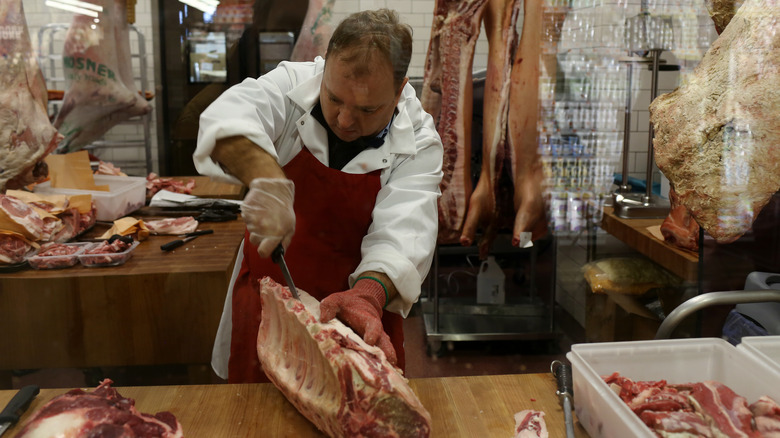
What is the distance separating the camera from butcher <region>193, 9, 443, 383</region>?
123 centimetres

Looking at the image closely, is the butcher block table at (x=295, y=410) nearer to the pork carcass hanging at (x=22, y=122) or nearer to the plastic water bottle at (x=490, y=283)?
the pork carcass hanging at (x=22, y=122)

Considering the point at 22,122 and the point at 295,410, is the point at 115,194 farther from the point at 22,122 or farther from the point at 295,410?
the point at 295,410

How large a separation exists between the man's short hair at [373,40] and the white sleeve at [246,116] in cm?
16

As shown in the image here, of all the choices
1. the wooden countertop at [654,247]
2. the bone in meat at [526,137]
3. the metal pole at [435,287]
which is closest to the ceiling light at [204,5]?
the bone in meat at [526,137]

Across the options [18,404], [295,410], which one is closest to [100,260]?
[18,404]

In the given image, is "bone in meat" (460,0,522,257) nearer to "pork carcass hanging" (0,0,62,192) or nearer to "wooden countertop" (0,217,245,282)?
"wooden countertop" (0,217,245,282)

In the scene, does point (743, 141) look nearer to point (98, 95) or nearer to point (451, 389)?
point (451, 389)

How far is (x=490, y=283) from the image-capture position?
287cm

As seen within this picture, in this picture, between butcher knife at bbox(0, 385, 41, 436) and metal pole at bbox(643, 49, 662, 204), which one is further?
metal pole at bbox(643, 49, 662, 204)

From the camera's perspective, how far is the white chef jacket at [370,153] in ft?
4.18

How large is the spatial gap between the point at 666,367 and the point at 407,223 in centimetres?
70

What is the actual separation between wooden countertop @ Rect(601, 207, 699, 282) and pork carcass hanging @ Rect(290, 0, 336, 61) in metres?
1.19

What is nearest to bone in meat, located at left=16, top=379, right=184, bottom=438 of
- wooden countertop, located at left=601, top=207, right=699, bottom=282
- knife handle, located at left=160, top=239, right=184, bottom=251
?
knife handle, located at left=160, top=239, right=184, bottom=251

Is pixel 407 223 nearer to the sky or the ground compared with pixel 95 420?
nearer to the sky
